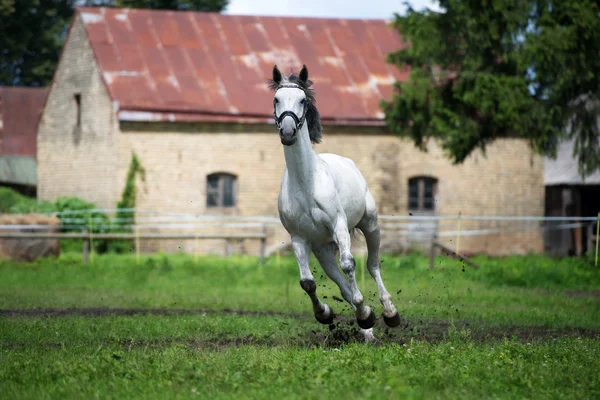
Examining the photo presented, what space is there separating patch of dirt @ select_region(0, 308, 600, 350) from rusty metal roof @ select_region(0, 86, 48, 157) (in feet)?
94.0

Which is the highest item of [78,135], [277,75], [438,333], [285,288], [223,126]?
[223,126]

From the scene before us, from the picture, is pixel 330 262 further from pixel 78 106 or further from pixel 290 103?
pixel 78 106

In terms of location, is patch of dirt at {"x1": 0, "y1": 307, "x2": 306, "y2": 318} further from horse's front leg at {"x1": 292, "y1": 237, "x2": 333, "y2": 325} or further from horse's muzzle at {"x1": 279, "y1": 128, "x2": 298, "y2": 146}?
horse's muzzle at {"x1": 279, "y1": 128, "x2": 298, "y2": 146}

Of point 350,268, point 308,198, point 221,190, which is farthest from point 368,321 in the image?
point 221,190

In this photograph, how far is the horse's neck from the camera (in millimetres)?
9016

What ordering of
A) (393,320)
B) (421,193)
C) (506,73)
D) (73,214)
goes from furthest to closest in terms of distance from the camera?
(421,193)
(73,214)
(506,73)
(393,320)

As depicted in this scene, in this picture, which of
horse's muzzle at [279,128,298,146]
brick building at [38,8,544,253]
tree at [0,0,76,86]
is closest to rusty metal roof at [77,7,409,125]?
brick building at [38,8,544,253]

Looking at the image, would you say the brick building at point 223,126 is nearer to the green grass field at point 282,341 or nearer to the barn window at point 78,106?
the barn window at point 78,106

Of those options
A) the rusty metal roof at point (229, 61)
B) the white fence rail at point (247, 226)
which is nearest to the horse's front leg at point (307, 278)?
the white fence rail at point (247, 226)

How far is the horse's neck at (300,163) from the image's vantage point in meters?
9.02

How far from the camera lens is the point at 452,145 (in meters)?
23.8

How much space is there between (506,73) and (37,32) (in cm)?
2978

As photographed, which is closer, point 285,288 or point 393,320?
point 393,320

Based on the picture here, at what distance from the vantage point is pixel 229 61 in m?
→ 31.3
